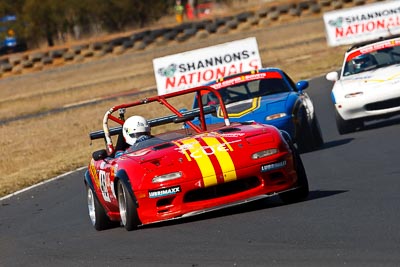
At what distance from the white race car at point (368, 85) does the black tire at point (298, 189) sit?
6292mm

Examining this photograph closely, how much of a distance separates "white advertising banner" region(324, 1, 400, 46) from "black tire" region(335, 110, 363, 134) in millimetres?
16103

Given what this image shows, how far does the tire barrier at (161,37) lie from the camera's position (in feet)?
158

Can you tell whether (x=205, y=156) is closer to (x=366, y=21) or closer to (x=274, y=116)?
(x=274, y=116)

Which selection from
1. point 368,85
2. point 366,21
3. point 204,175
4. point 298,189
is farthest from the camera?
point 366,21

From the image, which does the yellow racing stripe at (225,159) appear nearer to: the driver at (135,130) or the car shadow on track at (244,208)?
the car shadow on track at (244,208)

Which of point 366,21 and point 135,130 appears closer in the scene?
point 135,130

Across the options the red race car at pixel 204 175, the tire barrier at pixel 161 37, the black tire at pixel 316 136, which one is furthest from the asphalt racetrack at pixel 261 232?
the tire barrier at pixel 161 37

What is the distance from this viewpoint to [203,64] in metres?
27.8

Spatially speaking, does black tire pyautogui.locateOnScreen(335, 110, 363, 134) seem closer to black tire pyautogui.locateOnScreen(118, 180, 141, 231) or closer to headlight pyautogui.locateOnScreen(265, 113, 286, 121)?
headlight pyautogui.locateOnScreen(265, 113, 286, 121)

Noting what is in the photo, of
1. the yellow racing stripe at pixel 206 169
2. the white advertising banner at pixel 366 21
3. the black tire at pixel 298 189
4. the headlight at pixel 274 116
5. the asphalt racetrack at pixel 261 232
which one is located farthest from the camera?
the white advertising banner at pixel 366 21

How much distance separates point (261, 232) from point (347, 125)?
8.46 metres

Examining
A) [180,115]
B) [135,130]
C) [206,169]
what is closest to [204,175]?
[206,169]

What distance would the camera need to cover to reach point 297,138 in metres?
14.9

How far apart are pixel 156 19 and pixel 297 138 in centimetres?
4260
